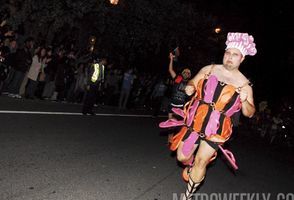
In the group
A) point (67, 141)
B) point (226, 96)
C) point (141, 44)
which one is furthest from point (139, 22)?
point (226, 96)

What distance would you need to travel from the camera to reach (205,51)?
30344 millimetres

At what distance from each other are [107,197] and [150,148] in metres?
4.24

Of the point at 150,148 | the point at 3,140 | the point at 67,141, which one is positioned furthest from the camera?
the point at 150,148

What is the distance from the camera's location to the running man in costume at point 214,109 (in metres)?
4.75

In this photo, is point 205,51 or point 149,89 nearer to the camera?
point 149,89

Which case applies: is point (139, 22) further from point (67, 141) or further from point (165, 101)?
point (67, 141)

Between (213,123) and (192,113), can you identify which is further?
(192,113)

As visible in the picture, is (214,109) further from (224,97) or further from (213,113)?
(224,97)

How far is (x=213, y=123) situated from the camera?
15.5 feet

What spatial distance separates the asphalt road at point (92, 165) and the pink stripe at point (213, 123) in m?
1.27

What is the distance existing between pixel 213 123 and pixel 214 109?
17cm

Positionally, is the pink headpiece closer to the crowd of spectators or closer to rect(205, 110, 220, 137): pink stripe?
rect(205, 110, 220, 137): pink stripe

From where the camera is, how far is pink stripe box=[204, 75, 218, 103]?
189 inches

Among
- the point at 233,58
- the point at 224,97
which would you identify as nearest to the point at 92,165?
the point at 224,97
